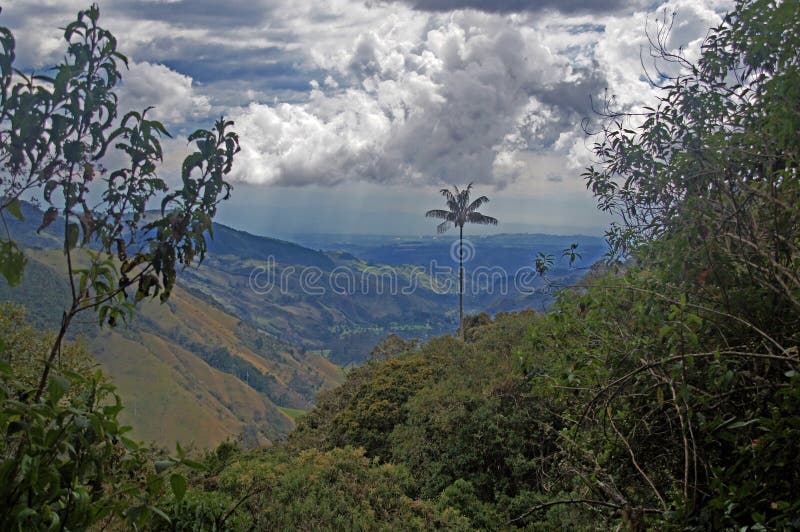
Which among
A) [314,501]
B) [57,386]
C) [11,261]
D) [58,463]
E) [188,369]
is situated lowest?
[188,369]

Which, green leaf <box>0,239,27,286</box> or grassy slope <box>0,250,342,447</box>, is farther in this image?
grassy slope <box>0,250,342,447</box>

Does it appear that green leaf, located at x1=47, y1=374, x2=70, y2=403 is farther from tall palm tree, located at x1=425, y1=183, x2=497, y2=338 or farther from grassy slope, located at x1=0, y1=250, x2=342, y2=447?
grassy slope, located at x1=0, y1=250, x2=342, y2=447

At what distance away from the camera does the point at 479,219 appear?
98.5ft

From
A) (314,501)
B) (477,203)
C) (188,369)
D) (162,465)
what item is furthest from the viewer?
(188,369)

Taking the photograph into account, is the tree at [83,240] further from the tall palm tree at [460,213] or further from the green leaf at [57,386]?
the tall palm tree at [460,213]

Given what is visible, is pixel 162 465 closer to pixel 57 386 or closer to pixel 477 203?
pixel 57 386

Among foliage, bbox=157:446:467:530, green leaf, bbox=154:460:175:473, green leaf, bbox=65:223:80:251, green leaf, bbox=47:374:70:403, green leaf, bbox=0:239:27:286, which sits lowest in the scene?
foliage, bbox=157:446:467:530

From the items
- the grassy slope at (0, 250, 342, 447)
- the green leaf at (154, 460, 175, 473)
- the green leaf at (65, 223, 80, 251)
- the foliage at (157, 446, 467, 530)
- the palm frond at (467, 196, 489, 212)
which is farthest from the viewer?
the grassy slope at (0, 250, 342, 447)

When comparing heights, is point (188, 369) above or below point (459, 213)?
below

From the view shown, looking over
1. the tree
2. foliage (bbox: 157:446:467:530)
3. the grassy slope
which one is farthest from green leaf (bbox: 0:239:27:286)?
the grassy slope

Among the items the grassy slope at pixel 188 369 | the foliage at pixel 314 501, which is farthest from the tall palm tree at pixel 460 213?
the grassy slope at pixel 188 369

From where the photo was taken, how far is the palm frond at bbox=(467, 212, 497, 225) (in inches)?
1173

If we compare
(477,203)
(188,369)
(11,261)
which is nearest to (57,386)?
(11,261)

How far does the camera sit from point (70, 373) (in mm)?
1756
